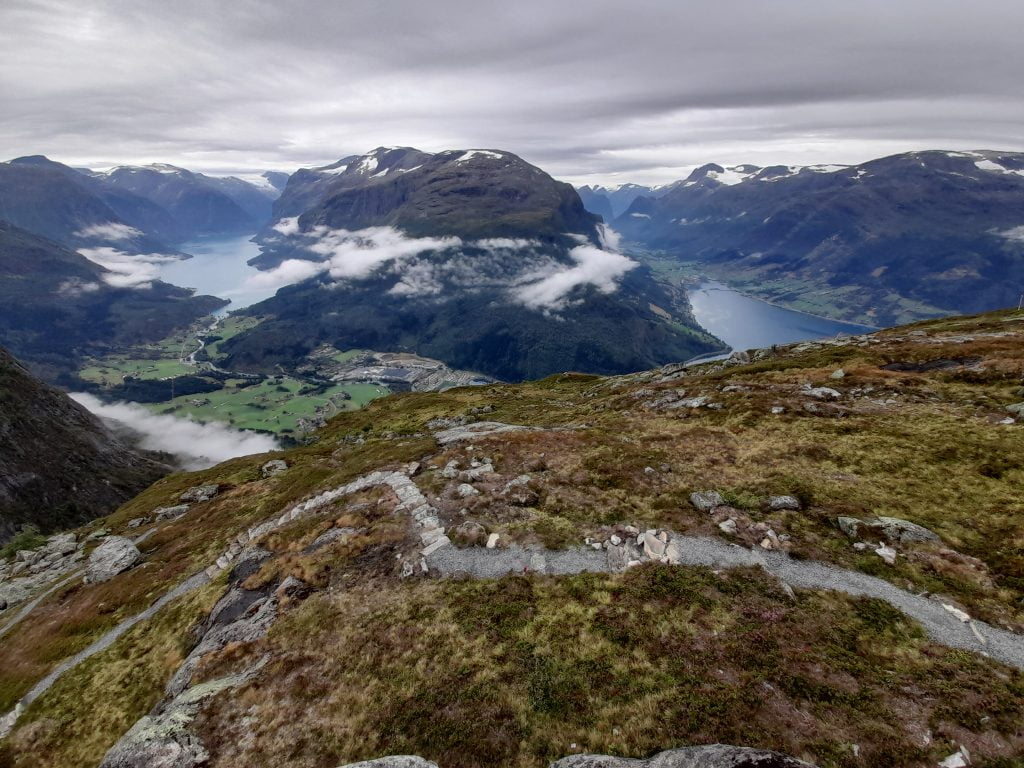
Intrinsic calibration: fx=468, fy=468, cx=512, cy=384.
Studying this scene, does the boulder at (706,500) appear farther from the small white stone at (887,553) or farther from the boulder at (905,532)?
the small white stone at (887,553)

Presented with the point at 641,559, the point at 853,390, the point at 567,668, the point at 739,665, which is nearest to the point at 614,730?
the point at 567,668

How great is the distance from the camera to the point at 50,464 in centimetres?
16288

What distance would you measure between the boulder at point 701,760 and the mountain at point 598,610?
96 millimetres

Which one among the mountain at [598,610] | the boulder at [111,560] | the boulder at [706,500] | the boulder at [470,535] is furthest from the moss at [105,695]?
the boulder at [706,500]

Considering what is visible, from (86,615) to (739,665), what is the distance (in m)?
51.9

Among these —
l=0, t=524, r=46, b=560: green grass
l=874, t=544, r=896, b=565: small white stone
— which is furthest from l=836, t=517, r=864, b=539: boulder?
l=0, t=524, r=46, b=560: green grass

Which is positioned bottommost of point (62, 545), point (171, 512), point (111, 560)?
point (62, 545)

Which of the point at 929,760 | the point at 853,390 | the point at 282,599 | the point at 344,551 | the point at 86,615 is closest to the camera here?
the point at 929,760

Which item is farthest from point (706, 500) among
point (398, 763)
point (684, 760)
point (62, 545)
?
point (62, 545)

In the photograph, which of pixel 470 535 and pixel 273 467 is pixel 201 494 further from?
pixel 470 535

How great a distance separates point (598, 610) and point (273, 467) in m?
72.0

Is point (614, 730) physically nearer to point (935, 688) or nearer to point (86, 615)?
point (935, 688)

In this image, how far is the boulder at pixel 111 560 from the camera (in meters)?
48.2

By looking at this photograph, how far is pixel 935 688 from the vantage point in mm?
17922
